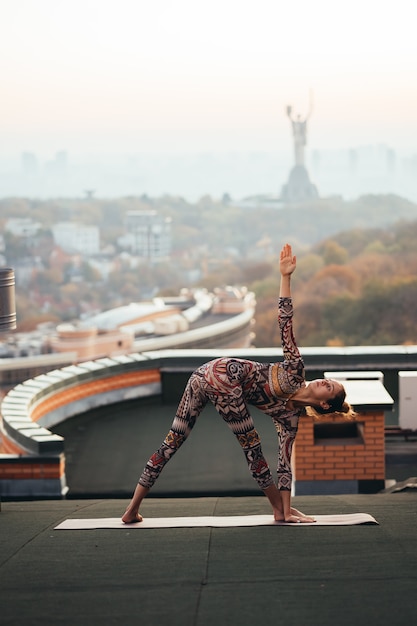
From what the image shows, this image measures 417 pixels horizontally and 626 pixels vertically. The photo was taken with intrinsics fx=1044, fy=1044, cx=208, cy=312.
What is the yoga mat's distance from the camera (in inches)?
193

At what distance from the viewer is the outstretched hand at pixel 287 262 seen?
4.88m

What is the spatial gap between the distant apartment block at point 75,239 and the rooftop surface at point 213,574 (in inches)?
3032

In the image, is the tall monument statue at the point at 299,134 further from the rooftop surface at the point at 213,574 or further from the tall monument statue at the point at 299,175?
the rooftop surface at the point at 213,574

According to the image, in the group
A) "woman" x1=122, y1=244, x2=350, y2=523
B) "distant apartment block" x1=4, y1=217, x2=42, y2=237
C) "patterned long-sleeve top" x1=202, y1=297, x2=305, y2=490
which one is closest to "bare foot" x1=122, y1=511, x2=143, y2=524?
"woman" x1=122, y1=244, x2=350, y2=523

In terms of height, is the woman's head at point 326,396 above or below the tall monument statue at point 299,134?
below

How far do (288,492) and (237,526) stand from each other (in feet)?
1.00

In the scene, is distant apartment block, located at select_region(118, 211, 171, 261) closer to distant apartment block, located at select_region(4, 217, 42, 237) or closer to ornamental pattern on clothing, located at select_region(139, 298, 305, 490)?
distant apartment block, located at select_region(4, 217, 42, 237)

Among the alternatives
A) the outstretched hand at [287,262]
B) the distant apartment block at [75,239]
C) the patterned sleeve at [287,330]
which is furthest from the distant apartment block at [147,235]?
the patterned sleeve at [287,330]

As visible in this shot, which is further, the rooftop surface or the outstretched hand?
the outstretched hand

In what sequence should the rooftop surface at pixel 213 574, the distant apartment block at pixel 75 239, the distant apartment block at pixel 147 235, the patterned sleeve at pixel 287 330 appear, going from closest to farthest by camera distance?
the rooftop surface at pixel 213 574, the patterned sleeve at pixel 287 330, the distant apartment block at pixel 147 235, the distant apartment block at pixel 75 239

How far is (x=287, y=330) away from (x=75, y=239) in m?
80.1

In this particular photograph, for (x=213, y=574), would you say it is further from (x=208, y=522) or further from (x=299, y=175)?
(x=299, y=175)

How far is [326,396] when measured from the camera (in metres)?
4.89

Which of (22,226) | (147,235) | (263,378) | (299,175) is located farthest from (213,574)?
(299,175)
